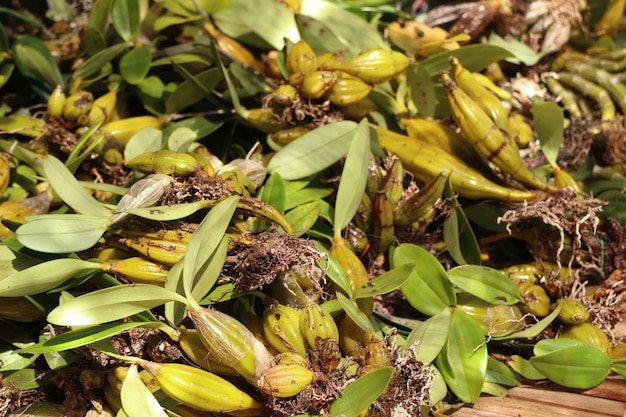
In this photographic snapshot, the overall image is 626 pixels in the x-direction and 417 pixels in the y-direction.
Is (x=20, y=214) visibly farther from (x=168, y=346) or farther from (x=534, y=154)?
(x=534, y=154)

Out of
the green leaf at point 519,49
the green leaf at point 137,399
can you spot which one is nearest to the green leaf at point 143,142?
the green leaf at point 137,399

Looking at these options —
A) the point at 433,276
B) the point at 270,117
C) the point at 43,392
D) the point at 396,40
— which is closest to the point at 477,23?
the point at 396,40

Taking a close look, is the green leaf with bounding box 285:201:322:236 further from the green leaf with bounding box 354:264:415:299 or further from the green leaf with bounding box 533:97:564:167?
the green leaf with bounding box 533:97:564:167

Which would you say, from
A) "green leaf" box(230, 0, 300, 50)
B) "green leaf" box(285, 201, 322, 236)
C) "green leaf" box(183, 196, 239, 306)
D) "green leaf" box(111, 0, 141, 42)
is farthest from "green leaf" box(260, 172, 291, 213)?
"green leaf" box(111, 0, 141, 42)

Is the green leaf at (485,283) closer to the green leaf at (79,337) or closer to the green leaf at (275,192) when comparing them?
the green leaf at (275,192)

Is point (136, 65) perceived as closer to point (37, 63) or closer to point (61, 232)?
point (37, 63)
